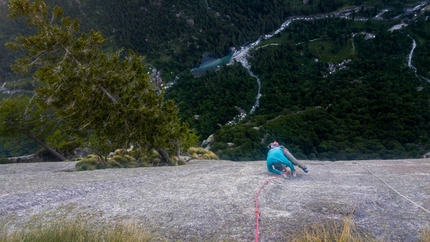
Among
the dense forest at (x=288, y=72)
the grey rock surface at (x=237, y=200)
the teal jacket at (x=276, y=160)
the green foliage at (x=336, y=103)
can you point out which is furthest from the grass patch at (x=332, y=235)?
the green foliage at (x=336, y=103)

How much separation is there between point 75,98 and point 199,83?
3332 inches

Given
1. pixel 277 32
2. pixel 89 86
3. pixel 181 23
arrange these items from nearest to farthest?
pixel 89 86 < pixel 277 32 < pixel 181 23

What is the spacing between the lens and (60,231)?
15.4ft

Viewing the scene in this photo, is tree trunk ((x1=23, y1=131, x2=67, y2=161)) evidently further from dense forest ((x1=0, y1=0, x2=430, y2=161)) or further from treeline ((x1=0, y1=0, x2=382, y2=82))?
treeline ((x1=0, y1=0, x2=382, y2=82))

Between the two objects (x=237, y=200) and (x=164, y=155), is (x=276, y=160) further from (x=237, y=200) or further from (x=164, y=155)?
(x=164, y=155)

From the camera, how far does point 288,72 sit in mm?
96562

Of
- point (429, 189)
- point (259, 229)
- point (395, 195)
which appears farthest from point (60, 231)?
point (429, 189)

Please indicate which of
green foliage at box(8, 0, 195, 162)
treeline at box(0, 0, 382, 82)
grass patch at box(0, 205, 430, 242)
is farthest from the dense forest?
grass patch at box(0, 205, 430, 242)

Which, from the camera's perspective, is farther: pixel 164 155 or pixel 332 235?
pixel 164 155

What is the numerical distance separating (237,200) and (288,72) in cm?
9290

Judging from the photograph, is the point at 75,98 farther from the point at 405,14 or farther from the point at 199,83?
the point at 405,14

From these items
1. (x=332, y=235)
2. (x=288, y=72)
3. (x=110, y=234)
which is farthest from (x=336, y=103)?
(x=110, y=234)

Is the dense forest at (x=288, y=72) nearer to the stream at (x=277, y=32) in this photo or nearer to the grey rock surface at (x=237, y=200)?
the stream at (x=277, y=32)

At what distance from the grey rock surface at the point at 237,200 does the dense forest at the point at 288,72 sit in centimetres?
2270
